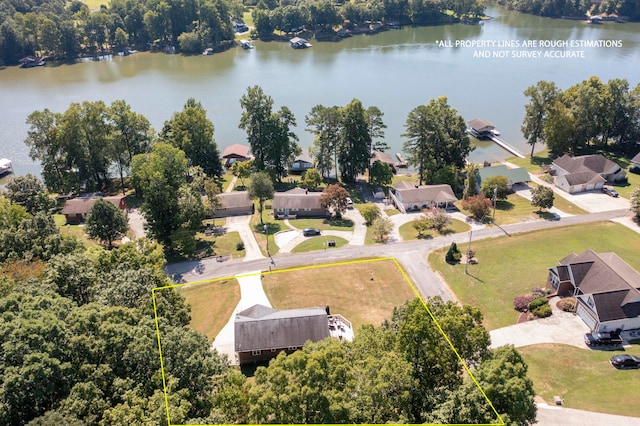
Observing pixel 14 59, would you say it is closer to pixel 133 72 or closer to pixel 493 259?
pixel 133 72

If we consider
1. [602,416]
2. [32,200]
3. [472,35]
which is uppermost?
[472,35]

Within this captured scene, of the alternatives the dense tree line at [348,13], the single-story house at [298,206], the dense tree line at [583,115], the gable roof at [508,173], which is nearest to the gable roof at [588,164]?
the gable roof at [508,173]

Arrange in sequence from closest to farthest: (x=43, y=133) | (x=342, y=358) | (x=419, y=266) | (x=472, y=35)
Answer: (x=342, y=358) < (x=419, y=266) < (x=43, y=133) < (x=472, y=35)

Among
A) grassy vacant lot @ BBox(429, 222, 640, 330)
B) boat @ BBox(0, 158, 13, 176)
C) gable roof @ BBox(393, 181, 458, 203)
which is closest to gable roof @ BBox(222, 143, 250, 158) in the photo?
gable roof @ BBox(393, 181, 458, 203)

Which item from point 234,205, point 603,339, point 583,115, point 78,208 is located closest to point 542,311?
point 603,339

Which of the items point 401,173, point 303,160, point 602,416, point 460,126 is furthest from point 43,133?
point 602,416

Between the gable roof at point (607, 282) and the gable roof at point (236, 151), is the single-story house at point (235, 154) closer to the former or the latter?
the gable roof at point (236, 151)
